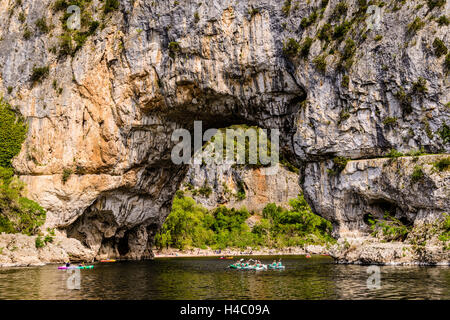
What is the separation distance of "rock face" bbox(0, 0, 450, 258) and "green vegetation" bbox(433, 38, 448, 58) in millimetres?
678

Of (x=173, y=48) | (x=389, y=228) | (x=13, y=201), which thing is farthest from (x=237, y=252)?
(x=389, y=228)

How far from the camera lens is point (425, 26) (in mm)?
30172

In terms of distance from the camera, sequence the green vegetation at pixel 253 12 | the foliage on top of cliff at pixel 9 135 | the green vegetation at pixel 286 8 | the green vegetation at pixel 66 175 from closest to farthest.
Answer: the green vegetation at pixel 286 8
the green vegetation at pixel 253 12
the green vegetation at pixel 66 175
the foliage on top of cliff at pixel 9 135

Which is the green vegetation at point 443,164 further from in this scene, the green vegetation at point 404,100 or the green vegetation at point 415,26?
the green vegetation at point 415,26

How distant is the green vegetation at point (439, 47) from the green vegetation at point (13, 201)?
31.7 m

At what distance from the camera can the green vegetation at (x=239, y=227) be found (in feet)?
242

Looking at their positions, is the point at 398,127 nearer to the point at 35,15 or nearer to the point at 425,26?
the point at 425,26

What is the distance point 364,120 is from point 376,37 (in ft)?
19.1


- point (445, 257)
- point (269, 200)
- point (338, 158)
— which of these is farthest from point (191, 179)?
point (445, 257)

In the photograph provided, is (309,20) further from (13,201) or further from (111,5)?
(13,201)

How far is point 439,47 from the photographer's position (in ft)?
96.3

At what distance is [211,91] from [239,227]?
56.4m

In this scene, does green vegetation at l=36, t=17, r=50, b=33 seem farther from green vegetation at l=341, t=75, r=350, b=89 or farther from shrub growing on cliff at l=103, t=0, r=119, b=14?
green vegetation at l=341, t=75, r=350, b=89

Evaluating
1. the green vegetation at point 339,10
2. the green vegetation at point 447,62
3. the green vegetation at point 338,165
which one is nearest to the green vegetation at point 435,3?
the green vegetation at point 447,62
